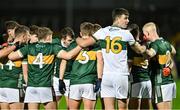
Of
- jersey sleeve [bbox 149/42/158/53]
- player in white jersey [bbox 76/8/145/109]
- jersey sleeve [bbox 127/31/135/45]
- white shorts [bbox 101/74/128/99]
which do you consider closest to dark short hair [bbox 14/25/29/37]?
player in white jersey [bbox 76/8/145/109]

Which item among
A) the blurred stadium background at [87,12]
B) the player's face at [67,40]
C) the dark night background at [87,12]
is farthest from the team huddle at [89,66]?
the dark night background at [87,12]

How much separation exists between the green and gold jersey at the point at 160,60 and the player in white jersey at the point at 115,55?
0.88 meters

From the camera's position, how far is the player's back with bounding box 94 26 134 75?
13125 mm

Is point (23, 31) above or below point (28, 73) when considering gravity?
above

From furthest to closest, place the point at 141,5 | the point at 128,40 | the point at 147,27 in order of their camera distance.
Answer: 1. the point at 141,5
2. the point at 147,27
3. the point at 128,40

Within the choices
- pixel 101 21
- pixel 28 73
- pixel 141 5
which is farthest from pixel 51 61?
pixel 141 5

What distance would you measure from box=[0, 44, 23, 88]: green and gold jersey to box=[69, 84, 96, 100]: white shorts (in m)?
1.10

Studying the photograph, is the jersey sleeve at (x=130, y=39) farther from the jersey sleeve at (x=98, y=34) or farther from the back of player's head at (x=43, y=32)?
the back of player's head at (x=43, y=32)

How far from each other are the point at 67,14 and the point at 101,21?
342cm

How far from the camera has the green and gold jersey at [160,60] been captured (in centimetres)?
1404

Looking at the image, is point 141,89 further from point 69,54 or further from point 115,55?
point 69,54

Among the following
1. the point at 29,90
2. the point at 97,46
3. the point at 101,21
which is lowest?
the point at 29,90

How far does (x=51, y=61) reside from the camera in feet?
44.2

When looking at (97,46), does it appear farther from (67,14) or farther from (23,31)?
(67,14)
